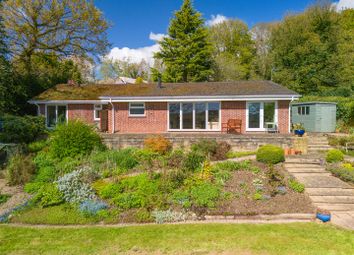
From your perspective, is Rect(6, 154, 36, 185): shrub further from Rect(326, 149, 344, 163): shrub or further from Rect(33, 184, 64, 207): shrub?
Rect(326, 149, 344, 163): shrub

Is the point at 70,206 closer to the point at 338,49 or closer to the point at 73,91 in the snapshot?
the point at 73,91

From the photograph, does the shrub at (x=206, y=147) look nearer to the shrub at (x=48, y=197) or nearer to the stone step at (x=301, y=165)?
the stone step at (x=301, y=165)

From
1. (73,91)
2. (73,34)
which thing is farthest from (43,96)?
Result: (73,34)

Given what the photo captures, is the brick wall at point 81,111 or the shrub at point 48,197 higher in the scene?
the brick wall at point 81,111

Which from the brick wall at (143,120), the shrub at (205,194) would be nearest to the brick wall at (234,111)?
the brick wall at (143,120)

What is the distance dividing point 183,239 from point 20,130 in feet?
46.3

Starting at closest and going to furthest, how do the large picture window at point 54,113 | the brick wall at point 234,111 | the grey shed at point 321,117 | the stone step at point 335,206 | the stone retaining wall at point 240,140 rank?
the stone step at point 335,206, the stone retaining wall at point 240,140, the brick wall at point 234,111, the grey shed at point 321,117, the large picture window at point 54,113

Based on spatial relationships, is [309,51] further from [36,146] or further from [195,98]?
[36,146]

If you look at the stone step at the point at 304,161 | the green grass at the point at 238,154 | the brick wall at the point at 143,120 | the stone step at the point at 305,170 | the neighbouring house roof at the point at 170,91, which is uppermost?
the neighbouring house roof at the point at 170,91

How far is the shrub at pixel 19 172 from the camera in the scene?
11.2 meters

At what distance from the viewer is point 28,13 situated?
2480 cm

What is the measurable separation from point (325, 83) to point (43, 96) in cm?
3373

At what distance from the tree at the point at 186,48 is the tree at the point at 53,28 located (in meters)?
11.2

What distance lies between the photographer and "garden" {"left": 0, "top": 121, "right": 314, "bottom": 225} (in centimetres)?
846
